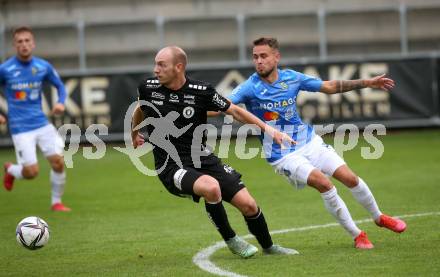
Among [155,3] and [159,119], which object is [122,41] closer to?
[155,3]

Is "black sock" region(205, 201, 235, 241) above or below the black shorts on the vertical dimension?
below

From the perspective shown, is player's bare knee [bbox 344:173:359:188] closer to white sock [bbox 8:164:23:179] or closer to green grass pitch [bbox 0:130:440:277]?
green grass pitch [bbox 0:130:440:277]

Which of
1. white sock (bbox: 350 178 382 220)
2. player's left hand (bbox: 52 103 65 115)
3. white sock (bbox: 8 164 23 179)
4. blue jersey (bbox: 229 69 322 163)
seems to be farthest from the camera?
white sock (bbox: 8 164 23 179)

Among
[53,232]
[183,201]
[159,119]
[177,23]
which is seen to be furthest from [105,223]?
[177,23]

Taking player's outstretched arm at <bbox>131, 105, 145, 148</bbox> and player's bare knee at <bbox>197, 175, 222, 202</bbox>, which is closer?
player's bare knee at <bbox>197, 175, 222, 202</bbox>

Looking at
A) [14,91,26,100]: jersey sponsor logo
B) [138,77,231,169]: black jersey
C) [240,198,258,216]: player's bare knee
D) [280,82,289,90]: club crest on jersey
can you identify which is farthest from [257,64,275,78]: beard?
[14,91,26,100]: jersey sponsor logo

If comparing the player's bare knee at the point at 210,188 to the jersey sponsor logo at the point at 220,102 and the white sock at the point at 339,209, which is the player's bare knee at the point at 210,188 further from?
the white sock at the point at 339,209

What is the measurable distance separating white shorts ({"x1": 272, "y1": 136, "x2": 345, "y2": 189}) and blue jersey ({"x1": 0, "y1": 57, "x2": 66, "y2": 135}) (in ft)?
16.6

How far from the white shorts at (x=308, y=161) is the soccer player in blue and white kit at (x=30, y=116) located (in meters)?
4.96

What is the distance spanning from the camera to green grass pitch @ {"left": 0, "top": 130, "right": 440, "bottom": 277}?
8406 mm

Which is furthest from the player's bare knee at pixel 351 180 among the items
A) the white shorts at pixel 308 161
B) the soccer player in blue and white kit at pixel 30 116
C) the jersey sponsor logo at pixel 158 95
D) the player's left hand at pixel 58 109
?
the soccer player in blue and white kit at pixel 30 116

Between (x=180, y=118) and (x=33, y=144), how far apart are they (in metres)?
5.05

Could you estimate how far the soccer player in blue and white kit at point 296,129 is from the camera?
30.0 ft

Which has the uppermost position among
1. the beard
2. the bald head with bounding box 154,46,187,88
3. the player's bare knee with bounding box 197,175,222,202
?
the bald head with bounding box 154,46,187,88
